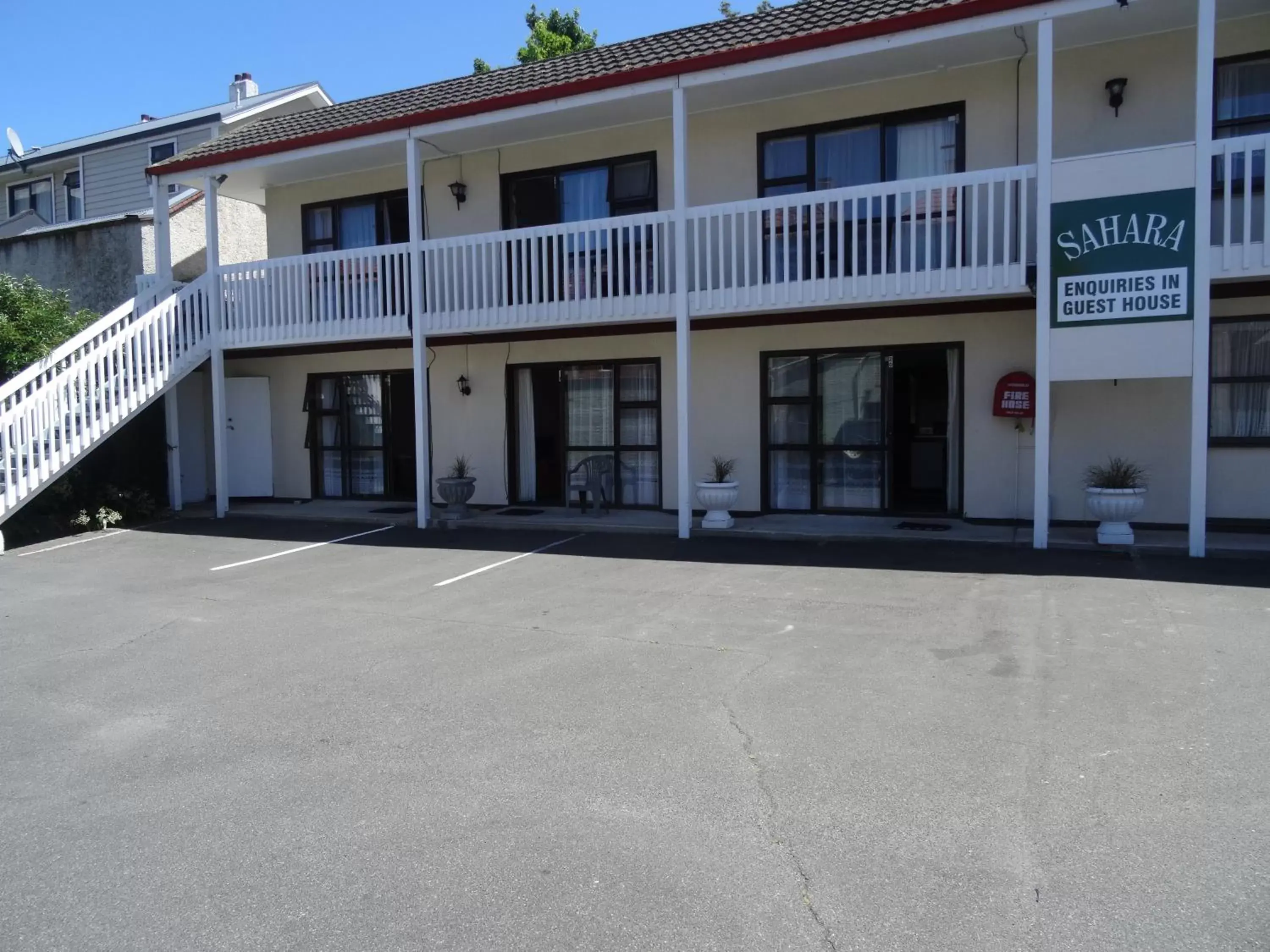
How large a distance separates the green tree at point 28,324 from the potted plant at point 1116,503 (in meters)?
12.9

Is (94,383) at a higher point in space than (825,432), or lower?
higher

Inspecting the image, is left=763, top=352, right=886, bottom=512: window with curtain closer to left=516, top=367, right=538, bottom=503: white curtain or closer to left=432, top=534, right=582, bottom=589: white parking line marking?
left=432, top=534, right=582, bottom=589: white parking line marking

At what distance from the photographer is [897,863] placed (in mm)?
3334

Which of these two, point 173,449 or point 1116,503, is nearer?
point 1116,503

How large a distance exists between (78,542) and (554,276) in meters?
6.97

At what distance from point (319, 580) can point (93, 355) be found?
5.29m

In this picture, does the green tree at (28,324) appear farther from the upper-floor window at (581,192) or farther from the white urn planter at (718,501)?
the white urn planter at (718,501)

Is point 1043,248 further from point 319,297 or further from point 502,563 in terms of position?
point 319,297

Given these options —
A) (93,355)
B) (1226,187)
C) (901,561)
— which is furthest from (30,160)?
(1226,187)

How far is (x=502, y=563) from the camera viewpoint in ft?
31.5

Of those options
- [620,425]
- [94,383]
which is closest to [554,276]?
[620,425]

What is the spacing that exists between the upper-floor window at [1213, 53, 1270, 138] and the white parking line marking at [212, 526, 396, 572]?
1074 cm

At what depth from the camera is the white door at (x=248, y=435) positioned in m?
14.9

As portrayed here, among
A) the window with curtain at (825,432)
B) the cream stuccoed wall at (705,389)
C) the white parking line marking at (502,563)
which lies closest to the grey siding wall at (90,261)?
the cream stuccoed wall at (705,389)
